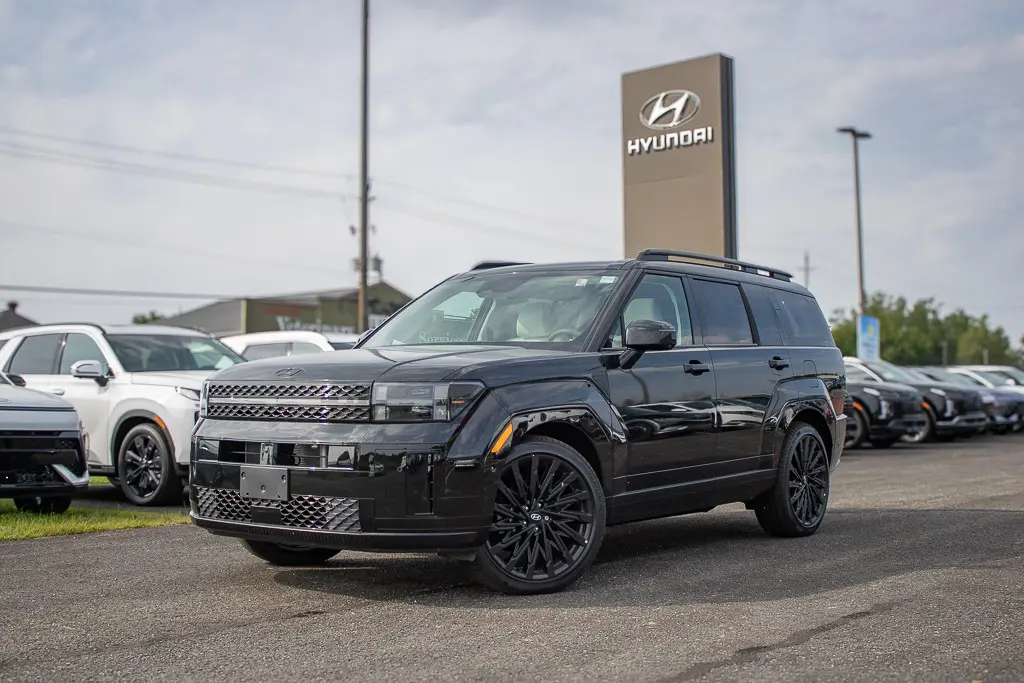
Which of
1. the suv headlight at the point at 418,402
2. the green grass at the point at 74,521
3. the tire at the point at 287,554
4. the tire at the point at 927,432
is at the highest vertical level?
the suv headlight at the point at 418,402

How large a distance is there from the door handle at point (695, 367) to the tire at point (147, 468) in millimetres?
5491

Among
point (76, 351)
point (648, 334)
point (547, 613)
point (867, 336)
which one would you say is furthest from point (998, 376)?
point (547, 613)

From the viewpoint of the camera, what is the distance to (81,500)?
11.8 metres

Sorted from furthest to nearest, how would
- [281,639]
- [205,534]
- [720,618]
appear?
[205,534] → [720,618] → [281,639]

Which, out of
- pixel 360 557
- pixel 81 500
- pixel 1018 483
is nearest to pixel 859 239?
pixel 1018 483

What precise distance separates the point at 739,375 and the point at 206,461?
3482 millimetres

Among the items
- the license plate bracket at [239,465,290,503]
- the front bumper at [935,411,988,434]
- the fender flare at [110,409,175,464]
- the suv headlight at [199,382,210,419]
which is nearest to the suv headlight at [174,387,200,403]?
the fender flare at [110,409,175,464]

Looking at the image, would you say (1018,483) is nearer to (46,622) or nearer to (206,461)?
(206,461)

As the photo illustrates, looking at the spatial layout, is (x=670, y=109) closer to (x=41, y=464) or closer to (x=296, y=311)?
(x=41, y=464)

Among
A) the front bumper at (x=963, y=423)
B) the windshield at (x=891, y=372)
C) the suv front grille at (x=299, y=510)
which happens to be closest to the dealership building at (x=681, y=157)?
the windshield at (x=891, y=372)

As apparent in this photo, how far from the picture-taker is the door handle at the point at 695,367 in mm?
7141

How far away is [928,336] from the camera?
5285 inches

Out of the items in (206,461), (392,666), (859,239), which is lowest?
(392,666)

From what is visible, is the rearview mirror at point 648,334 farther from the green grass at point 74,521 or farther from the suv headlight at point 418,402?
the green grass at point 74,521
